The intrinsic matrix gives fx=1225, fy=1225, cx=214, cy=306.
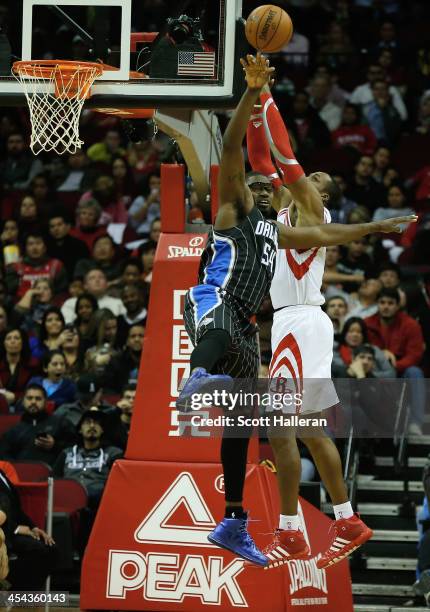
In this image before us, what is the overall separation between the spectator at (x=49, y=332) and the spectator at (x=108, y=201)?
2.76 meters

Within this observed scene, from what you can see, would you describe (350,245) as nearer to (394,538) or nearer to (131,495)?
(394,538)

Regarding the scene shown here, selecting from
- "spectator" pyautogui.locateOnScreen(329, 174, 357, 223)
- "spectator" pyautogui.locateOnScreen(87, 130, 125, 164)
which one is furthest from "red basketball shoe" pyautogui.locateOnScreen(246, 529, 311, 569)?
"spectator" pyautogui.locateOnScreen(87, 130, 125, 164)

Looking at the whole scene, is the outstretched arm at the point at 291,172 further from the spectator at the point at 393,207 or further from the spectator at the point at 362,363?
the spectator at the point at 393,207

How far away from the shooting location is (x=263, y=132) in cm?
786

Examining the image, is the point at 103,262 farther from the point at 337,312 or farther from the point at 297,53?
the point at 297,53

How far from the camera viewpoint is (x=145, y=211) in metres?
15.0

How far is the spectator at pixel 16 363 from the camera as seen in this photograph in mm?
12336

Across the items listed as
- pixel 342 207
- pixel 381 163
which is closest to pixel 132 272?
pixel 342 207

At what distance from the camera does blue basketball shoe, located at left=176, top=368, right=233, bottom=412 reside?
256 inches

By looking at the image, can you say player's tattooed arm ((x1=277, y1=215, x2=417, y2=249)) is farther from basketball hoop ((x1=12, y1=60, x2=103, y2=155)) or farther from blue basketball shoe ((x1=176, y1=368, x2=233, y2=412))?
basketball hoop ((x1=12, y1=60, x2=103, y2=155))

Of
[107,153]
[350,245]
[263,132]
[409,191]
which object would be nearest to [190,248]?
[263,132]

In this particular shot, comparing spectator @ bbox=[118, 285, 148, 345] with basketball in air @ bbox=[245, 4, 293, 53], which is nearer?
basketball in air @ bbox=[245, 4, 293, 53]

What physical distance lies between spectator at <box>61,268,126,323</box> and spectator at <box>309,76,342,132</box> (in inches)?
186

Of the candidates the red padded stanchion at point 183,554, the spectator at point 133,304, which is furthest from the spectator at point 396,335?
the red padded stanchion at point 183,554
